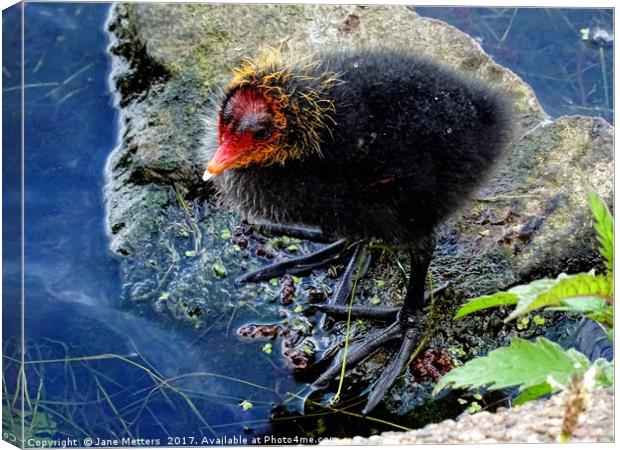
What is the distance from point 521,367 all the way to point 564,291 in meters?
0.21

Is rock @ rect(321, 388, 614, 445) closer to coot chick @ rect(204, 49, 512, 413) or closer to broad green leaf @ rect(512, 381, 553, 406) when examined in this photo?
broad green leaf @ rect(512, 381, 553, 406)

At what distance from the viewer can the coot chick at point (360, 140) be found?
2.43 meters

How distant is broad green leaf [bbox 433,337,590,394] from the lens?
2.20 m

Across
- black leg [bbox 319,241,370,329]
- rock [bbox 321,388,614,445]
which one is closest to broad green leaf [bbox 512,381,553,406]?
rock [bbox 321,388,614,445]

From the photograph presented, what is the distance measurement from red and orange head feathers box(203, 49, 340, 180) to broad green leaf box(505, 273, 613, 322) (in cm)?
70

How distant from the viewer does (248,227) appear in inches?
115

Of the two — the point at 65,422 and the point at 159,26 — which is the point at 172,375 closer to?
the point at 65,422

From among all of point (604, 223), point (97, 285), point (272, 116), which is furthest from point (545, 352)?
point (97, 285)

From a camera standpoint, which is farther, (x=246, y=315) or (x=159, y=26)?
(x=159, y=26)

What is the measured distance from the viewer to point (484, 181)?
266 centimetres

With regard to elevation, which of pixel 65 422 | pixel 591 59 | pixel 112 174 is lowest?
pixel 65 422

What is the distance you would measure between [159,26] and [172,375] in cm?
116

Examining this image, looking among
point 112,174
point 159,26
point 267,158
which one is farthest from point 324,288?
point 159,26

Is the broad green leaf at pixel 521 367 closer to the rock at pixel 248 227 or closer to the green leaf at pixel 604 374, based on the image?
the green leaf at pixel 604 374
